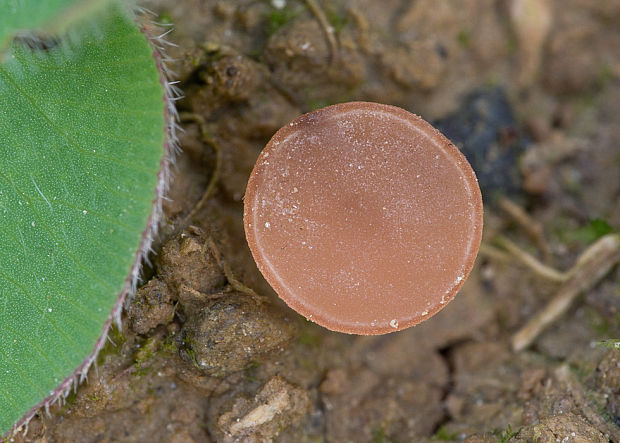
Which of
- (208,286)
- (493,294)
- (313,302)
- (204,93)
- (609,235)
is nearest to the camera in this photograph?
(313,302)

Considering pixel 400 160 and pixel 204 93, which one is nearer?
pixel 400 160

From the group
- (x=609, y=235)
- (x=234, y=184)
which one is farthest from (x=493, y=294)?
(x=234, y=184)

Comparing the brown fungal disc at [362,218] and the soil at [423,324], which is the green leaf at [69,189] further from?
the brown fungal disc at [362,218]

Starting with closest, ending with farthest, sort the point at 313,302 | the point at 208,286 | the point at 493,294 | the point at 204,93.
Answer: the point at 313,302 < the point at 208,286 < the point at 204,93 < the point at 493,294

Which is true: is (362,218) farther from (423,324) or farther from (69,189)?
(69,189)

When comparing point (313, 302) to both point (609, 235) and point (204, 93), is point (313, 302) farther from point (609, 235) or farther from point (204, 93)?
point (609, 235)

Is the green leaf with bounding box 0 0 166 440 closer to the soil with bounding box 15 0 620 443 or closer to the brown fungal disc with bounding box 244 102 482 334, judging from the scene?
the soil with bounding box 15 0 620 443

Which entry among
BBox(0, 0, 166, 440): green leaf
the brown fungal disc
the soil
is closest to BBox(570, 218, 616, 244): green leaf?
the soil
